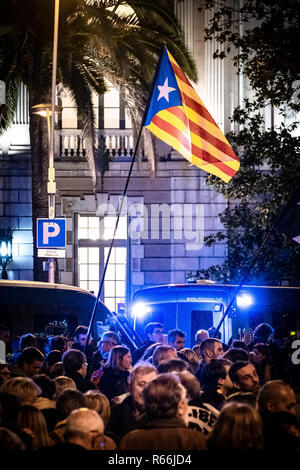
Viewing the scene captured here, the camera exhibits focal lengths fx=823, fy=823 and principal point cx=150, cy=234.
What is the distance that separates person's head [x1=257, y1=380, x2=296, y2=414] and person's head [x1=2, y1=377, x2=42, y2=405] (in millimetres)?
1721

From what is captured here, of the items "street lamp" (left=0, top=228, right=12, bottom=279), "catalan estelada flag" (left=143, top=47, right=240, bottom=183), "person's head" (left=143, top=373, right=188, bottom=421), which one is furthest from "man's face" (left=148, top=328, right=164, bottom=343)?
"street lamp" (left=0, top=228, right=12, bottom=279)

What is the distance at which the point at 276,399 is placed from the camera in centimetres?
584

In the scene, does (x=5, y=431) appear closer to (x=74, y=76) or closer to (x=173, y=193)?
(x=74, y=76)

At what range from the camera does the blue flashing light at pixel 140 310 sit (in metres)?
15.6

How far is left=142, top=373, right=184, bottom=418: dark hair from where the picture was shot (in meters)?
5.18

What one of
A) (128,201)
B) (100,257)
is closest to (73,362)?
(128,201)

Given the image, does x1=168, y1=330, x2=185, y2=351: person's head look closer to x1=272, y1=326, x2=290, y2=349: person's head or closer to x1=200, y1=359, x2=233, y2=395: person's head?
x1=272, y1=326, x2=290, y2=349: person's head

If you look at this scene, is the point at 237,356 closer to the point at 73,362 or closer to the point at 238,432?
the point at 73,362

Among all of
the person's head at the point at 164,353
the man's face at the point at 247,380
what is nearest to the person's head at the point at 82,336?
the person's head at the point at 164,353

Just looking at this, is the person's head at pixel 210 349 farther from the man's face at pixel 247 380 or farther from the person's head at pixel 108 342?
the person's head at pixel 108 342

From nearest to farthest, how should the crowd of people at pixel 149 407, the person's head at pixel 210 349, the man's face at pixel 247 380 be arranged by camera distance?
the crowd of people at pixel 149 407
the man's face at pixel 247 380
the person's head at pixel 210 349

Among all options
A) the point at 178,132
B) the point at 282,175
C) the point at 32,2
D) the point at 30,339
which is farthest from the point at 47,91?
the point at 30,339

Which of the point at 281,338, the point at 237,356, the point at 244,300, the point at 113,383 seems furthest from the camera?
the point at 244,300

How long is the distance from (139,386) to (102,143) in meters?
19.8
